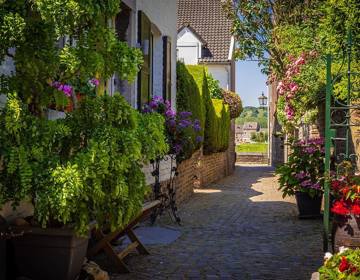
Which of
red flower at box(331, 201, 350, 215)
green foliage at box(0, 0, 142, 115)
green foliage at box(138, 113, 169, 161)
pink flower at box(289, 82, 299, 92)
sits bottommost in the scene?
red flower at box(331, 201, 350, 215)

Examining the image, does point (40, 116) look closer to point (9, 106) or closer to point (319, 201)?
point (9, 106)

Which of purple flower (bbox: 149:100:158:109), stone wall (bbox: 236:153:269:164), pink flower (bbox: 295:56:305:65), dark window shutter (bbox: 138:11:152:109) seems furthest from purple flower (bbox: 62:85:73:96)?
stone wall (bbox: 236:153:269:164)

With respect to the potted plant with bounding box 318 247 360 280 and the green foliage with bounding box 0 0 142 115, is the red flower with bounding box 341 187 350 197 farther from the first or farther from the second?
the green foliage with bounding box 0 0 142 115

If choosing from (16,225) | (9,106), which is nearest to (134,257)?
(16,225)

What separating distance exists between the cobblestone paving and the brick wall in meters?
0.64

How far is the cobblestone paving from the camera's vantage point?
598 centimetres

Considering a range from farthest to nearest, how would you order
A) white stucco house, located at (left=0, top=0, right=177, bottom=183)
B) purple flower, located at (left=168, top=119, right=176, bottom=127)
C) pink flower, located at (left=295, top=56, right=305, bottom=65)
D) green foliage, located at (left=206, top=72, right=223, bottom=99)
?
green foliage, located at (left=206, top=72, right=223, bottom=99), pink flower, located at (left=295, top=56, right=305, bottom=65), purple flower, located at (left=168, top=119, right=176, bottom=127), white stucco house, located at (left=0, top=0, right=177, bottom=183)

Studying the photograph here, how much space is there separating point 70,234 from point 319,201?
6.48 metres

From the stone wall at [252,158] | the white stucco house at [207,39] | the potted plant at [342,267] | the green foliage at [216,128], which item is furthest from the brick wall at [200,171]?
the stone wall at [252,158]

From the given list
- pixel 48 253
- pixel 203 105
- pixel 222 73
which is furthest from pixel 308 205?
pixel 222 73

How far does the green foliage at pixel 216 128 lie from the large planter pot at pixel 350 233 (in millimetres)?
11398

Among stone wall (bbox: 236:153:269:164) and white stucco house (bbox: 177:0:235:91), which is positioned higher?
white stucco house (bbox: 177:0:235:91)

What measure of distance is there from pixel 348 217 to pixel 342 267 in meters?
1.38

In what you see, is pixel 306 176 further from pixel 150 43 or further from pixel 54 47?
pixel 54 47
